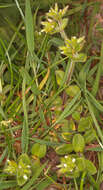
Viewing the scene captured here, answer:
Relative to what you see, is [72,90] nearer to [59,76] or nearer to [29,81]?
[59,76]

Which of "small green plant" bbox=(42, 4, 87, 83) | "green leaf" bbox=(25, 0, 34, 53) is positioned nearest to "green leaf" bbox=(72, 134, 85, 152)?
"small green plant" bbox=(42, 4, 87, 83)

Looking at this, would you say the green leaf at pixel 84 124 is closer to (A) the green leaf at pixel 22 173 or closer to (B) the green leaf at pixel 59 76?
(B) the green leaf at pixel 59 76

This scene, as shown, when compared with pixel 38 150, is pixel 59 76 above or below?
above

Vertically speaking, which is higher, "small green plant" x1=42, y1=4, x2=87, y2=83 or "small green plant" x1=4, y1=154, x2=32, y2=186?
"small green plant" x1=42, y1=4, x2=87, y2=83

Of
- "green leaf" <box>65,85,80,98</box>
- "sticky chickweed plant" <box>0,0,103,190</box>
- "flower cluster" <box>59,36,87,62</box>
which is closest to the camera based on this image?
"flower cluster" <box>59,36,87,62</box>

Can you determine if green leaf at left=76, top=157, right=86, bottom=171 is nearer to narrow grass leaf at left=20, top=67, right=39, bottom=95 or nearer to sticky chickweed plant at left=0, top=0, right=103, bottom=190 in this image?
sticky chickweed plant at left=0, top=0, right=103, bottom=190

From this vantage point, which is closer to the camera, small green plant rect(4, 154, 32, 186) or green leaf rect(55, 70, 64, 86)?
small green plant rect(4, 154, 32, 186)

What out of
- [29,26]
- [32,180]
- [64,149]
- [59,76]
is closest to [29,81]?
[59,76]

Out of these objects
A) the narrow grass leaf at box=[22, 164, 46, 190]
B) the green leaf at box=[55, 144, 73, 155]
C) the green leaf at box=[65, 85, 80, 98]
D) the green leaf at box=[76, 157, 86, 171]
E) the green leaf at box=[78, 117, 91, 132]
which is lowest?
the narrow grass leaf at box=[22, 164, 46, 190]
